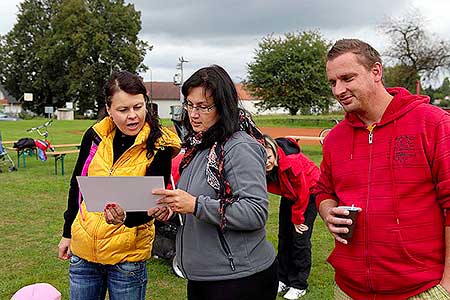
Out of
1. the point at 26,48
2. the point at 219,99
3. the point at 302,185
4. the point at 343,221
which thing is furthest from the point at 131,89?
the point at 26,48

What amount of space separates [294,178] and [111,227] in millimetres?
1817

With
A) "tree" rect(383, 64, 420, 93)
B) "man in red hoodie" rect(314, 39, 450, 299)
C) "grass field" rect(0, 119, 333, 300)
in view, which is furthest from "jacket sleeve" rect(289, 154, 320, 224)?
"tree" rect(383, 64, 420, 93)

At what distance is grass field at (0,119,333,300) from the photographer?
15.1ft

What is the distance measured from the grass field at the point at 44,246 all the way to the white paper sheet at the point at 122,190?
98.6 inches

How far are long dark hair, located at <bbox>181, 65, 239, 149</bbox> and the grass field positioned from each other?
8.88 ft

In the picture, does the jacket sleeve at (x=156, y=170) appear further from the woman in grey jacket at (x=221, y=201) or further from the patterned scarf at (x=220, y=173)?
the patterned scarf at (x=220, y=173)

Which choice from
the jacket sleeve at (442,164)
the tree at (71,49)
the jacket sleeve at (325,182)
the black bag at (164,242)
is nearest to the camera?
the jacket sleeve at (442,164)

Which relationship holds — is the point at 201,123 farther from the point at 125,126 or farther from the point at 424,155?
the point at 424,155

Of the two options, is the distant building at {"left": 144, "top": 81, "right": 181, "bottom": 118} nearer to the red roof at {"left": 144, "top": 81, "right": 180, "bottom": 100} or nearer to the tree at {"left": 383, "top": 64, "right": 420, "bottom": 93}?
the red roof at {"left": 144, "top": 81, "right": 180, "bottom": 100}

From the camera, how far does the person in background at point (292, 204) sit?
3732 mm

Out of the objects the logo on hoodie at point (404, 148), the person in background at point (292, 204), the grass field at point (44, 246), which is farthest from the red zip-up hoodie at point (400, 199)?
the grass field at point (44, 246)

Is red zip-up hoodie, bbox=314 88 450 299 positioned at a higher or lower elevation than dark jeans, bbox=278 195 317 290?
higher

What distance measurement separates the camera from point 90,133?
2.60 m

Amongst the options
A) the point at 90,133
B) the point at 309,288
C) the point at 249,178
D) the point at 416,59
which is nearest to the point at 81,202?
the point at 90,133
